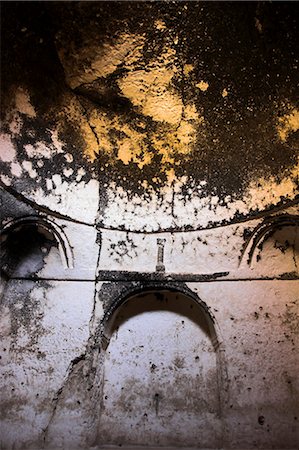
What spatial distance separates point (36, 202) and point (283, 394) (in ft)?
8.82

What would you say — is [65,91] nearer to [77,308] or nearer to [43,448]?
[77,308]

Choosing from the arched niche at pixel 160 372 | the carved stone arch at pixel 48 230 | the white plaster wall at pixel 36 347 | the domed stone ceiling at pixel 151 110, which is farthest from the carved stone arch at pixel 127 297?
the domed stone ceiling at pixel 151 110

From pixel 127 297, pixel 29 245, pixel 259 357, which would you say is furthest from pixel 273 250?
pixel 29 245

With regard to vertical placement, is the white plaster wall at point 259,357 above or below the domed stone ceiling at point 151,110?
below

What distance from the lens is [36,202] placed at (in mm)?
3809

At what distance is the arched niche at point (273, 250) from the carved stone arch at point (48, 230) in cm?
162

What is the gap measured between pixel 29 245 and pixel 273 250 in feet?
7.52

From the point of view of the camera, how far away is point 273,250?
3.91 m

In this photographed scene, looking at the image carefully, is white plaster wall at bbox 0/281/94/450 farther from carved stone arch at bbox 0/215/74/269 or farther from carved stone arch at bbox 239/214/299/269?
carved stone arch at bbox 239/214/299/269

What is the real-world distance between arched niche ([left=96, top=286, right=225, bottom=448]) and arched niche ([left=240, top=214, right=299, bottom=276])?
64 cm

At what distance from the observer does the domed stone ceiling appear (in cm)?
360

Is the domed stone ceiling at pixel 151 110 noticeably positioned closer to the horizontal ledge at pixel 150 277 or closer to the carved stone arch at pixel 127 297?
the horizontal ledge at pixel 150 277

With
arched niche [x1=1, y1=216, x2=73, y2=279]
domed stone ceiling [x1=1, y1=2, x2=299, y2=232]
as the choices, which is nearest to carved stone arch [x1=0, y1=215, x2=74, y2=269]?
arched niche [x1=1, y1=216, x2=73, y2=279]

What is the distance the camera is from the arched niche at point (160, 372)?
145 inches
